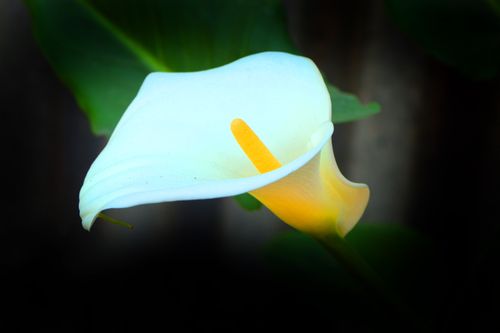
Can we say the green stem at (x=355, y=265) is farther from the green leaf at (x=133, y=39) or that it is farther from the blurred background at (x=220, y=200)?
the blurred background at (x=220, y=200)

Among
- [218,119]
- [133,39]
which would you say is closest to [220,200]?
[133,39]

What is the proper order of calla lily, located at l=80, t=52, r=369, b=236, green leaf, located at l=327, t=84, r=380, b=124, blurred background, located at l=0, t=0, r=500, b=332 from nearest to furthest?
calla lily, located at l=80, t=52, r=369, b=236 < green leaf, located at l=327, t=84, r=380, b=124 < blurred background, located at l=0, t=0, r=500, b=332

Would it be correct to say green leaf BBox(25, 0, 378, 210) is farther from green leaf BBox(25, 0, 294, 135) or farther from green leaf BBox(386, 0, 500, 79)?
green leaf BBox(386, 0, 500, 79)

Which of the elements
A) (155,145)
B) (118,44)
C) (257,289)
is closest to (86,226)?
(155,145)

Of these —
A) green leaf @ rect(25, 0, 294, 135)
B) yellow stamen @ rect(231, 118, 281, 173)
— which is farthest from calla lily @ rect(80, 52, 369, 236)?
green leaf @ rect(25, 0, 294, 135)

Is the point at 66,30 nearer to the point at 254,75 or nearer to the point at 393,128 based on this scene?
the point at 254,75

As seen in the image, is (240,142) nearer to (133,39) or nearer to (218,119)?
(218,119)
